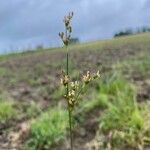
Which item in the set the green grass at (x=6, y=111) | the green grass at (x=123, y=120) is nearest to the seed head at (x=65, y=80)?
the green grass at (x=123, y=120)

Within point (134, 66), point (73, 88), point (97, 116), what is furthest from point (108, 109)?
point (73, 88)

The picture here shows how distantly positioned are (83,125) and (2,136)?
1.08 m

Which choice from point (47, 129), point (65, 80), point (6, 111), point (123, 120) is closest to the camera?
point (65, 80)

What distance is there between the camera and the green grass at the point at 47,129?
7547 mm

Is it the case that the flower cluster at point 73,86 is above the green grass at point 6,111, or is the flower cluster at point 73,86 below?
above

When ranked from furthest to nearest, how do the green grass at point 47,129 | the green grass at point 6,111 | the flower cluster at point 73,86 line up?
the green grass at point 6,111
the green grass at point 47,129
the flower cluster at point 73,86

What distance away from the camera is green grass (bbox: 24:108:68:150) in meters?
7.55

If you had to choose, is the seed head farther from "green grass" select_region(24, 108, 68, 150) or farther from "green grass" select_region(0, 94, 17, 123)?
"green grass" select_region(0, 94, 17, 123)

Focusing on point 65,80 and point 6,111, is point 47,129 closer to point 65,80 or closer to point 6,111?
point 6,111

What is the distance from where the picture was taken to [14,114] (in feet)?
29.5

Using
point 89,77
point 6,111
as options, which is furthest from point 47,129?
point 89,77

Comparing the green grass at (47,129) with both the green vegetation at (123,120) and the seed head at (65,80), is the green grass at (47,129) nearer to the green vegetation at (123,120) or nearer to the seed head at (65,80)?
the green vegetation at (123,120)

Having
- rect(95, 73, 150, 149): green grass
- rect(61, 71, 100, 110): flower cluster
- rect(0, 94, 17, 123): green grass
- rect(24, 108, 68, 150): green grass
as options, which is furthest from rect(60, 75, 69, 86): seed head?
rect(0, 94, 17, 123): green grass

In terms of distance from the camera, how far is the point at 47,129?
780cm
